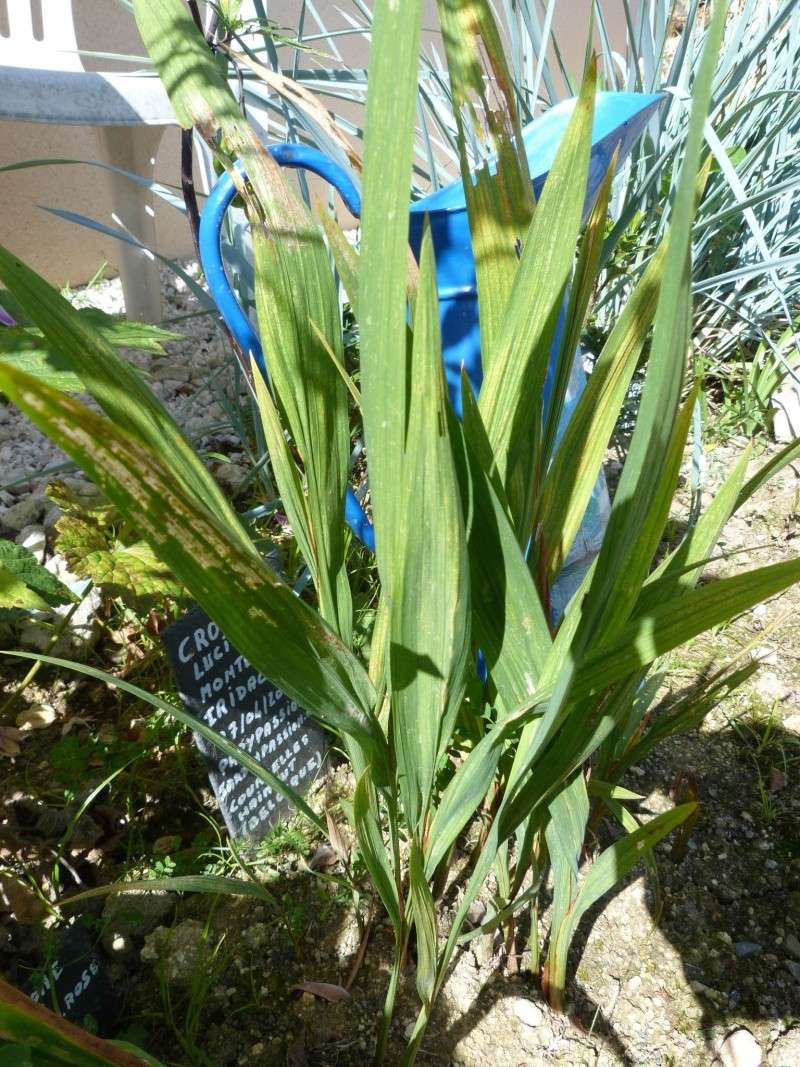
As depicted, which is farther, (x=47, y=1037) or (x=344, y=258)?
(x=344, y=258)

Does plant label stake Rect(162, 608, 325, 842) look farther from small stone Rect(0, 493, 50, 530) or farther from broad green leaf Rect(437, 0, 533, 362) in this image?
small stone Rect(0, 493, 50, 530)

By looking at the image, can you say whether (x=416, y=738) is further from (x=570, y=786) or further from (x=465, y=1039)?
(x=465, y=1039)

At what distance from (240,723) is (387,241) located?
64cm

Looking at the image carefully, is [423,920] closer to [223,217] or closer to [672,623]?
[672,623]

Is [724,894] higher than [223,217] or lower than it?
lower

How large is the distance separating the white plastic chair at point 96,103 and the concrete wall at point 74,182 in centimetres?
16

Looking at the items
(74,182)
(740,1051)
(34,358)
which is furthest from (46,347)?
(74,182)

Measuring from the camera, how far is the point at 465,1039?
78cm

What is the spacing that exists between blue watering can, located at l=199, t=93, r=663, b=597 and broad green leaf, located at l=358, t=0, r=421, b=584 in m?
0.18

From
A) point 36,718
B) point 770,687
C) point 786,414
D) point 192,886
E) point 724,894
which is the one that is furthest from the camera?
point 786,414

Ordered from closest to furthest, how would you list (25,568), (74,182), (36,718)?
(25,568), (36,718), (74,182)

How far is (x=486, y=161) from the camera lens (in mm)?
592

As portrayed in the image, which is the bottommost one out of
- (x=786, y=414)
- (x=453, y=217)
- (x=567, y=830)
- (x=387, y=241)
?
(x=567, y=830)

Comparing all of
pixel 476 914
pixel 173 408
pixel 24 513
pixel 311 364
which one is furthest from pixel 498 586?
pixel 173 408
